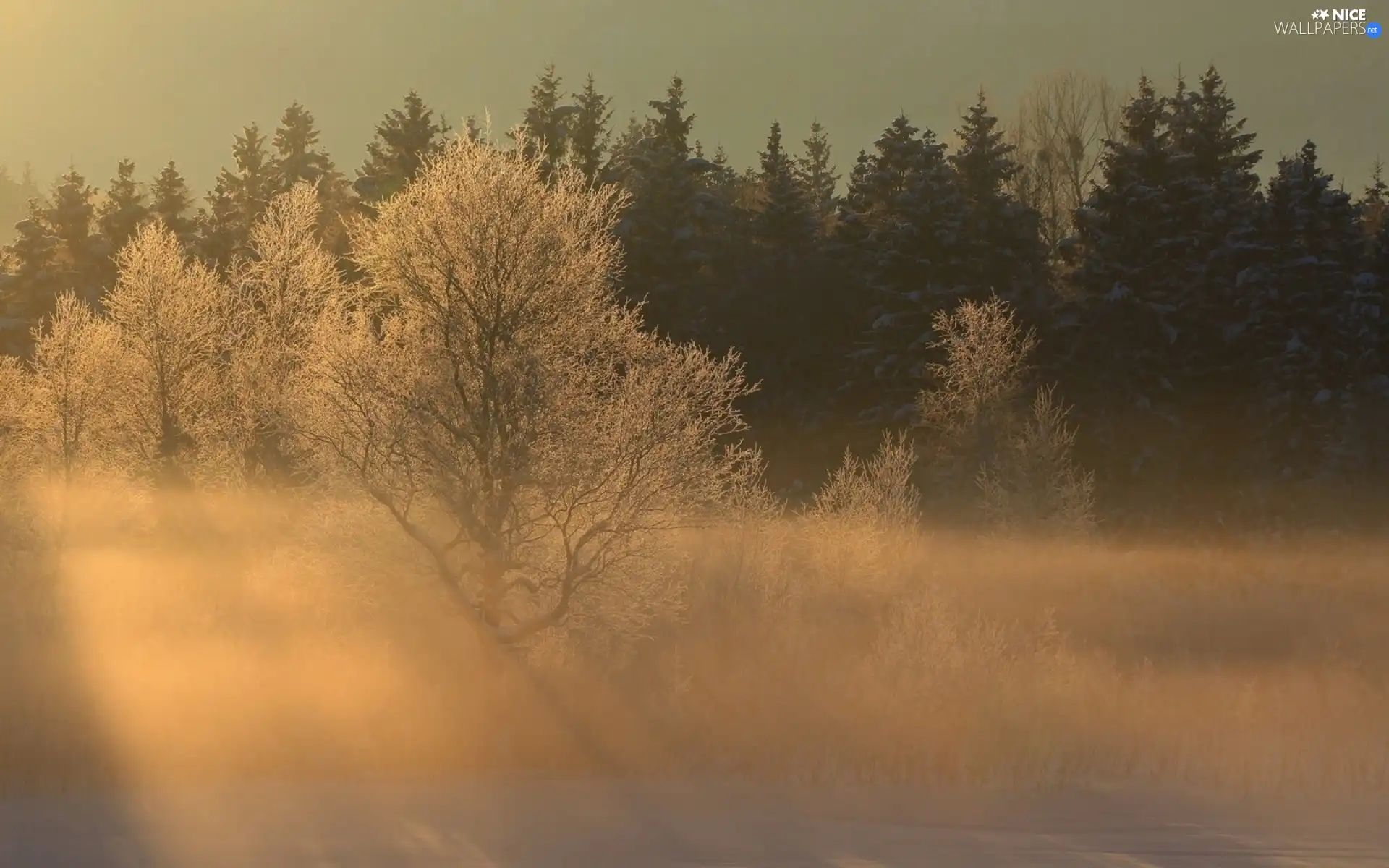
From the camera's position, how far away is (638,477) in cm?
2069

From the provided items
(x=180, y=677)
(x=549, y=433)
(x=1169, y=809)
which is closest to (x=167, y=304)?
(x=180, y=677)

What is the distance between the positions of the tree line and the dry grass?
761 inches

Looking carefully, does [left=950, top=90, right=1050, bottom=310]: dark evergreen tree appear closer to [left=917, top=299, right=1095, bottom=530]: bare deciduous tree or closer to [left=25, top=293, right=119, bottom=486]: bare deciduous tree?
[left=917, top=299, right=1095, bottom=530]: bare deciduous tree

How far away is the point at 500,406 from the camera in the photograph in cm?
2055

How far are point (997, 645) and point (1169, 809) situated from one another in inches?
226

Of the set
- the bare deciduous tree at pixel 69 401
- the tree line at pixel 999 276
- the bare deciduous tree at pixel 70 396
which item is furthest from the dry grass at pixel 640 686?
the tree line at pixel 999 276

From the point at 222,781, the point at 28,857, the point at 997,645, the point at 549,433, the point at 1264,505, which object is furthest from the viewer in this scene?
the point at 1264,505

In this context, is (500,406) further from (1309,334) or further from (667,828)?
(1309,334)

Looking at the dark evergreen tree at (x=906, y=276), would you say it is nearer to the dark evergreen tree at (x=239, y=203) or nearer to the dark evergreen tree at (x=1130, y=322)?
the dark evergreen tree at (x=1130, y=322)

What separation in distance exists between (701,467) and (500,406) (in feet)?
9.81

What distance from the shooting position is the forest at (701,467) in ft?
67.4


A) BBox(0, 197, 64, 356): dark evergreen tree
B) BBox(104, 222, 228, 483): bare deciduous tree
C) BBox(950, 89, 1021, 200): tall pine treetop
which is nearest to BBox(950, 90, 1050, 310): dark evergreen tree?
BBox(950, 89, 1021, 200): tall pine treetop

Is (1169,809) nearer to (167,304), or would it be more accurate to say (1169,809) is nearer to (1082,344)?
(167,304)

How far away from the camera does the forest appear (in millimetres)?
20531
